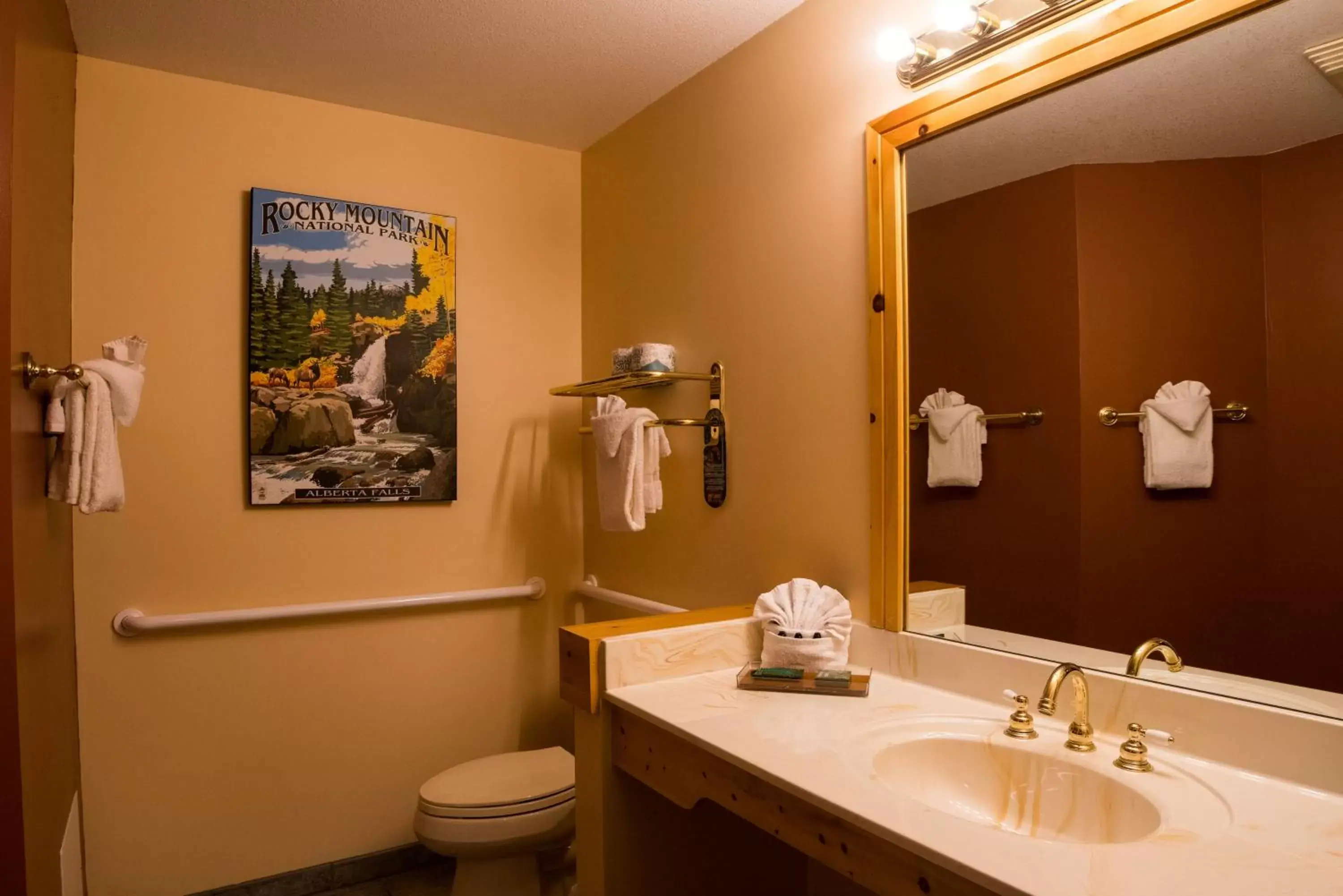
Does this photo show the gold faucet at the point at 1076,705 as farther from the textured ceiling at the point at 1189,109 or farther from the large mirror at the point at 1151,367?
the textured ceiling at the point at 1189,109

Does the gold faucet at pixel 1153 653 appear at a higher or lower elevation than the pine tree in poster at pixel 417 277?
lower

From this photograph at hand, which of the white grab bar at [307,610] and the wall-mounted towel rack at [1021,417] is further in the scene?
the white grab bar at [307,610]

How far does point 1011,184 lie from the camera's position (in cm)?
143

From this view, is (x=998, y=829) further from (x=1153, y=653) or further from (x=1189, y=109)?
(x=1189, y=109)

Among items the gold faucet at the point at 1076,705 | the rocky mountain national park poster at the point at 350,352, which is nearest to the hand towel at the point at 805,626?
the gold faucet at the point at 1076,705

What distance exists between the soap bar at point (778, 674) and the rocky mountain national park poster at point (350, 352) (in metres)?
1.34

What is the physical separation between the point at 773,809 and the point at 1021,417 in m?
0.75

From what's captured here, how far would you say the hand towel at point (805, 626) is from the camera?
1.56 m

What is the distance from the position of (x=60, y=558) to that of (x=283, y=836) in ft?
3.25

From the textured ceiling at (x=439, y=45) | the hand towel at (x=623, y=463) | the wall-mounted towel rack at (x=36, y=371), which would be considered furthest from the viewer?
the hand towel at (x=623, y=463)

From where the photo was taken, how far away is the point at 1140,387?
4.04 feet

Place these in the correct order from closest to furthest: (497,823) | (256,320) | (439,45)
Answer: (497,823), (439,45), (256,320)

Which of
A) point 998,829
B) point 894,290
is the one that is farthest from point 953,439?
point 998,829

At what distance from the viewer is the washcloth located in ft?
4.82
